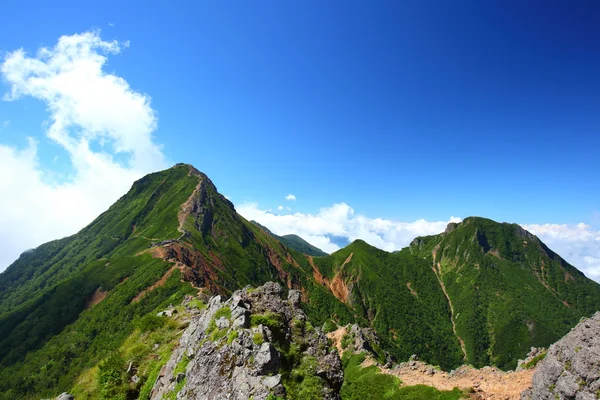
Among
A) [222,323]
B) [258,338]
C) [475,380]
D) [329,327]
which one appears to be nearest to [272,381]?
[258,338]

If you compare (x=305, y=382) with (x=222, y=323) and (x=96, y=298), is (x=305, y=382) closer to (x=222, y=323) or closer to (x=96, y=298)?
(x=222, y=323)

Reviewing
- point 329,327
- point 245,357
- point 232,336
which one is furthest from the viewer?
point 329,327

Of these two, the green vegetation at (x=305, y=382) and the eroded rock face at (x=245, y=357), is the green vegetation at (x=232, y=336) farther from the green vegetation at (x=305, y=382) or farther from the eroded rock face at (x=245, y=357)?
the green vegetation at (x=305, y=382)

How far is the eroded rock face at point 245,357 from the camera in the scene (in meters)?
16.9

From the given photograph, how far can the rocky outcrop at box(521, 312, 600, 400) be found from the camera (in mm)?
20234

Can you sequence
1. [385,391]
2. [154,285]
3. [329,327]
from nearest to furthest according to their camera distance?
[385,391] → [154,285] → [329,327]

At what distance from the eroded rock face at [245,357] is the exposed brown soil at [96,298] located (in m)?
133

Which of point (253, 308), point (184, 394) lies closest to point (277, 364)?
point (184, 394)

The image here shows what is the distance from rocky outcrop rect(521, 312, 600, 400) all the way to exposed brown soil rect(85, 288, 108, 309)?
152m

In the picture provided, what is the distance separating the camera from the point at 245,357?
18109mm

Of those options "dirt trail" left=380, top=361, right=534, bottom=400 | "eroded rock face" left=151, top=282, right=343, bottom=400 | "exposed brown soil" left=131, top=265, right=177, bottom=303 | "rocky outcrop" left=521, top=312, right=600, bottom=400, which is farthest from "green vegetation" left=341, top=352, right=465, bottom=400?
"exposed brown soil" left=131, top=265, right=177, bottom=303

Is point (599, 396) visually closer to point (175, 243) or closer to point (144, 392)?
point (144, 392)

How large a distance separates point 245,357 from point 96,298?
145268 millimetres

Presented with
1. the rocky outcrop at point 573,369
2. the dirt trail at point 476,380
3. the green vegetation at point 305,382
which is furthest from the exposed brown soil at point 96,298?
the rocky outcrop at point 573,369
